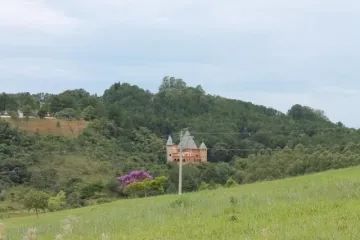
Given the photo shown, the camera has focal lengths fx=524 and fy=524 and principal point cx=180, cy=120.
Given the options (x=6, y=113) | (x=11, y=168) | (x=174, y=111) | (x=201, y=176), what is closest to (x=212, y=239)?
(x=201, y=176)

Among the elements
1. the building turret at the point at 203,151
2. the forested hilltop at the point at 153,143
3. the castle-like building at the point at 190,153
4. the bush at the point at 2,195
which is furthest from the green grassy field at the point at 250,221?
the building turret at the point at 203,151

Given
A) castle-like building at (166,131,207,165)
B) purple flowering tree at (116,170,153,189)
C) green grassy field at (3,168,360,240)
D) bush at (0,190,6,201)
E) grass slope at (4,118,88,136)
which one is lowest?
bush at (0,190,6,201)

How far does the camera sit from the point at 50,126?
204 ft

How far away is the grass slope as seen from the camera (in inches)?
2362

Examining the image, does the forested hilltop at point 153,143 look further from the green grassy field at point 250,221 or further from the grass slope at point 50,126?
the green grassy field at point 250,221

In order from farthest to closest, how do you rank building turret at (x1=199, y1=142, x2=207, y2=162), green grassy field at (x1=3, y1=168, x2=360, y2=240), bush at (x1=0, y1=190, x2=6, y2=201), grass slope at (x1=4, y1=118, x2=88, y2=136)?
grass slope at (x1=4, y1=118, x2=88, y2=136)
building turret at (x1=199, y1=142, x2=207, y2=162)
bush at (x1=0, y1=190, x2=6, y2=201)
green grassy field at (x1=3, y1=168, x2=360, y2=240)

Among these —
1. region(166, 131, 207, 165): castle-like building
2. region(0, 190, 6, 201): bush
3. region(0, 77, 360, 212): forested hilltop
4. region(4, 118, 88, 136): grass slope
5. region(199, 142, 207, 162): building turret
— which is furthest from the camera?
region(4, 118, 88, 136): grass slope

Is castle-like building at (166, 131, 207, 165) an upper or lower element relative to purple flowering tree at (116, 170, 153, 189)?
upper

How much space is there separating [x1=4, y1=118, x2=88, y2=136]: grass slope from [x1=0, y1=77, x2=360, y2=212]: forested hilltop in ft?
2.34

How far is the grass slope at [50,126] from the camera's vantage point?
60000mm

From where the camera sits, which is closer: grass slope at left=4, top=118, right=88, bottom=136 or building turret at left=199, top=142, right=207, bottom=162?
building turret at left=199, top=142, right=207, bottom=162

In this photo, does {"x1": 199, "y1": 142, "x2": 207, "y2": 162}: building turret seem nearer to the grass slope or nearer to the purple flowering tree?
the grass slope

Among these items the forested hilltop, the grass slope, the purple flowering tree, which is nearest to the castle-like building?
the forested hilltop

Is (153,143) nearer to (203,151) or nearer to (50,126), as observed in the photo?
(203,151)
